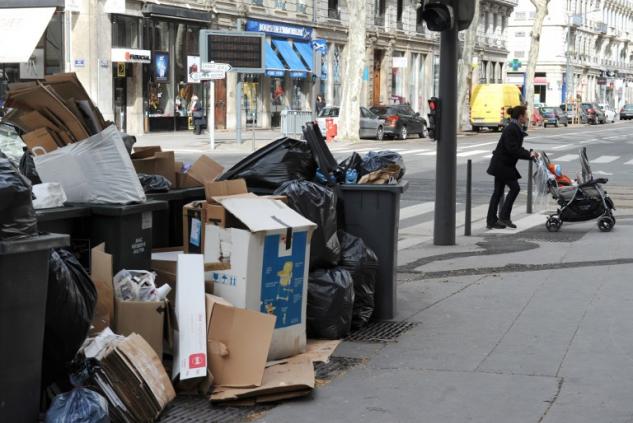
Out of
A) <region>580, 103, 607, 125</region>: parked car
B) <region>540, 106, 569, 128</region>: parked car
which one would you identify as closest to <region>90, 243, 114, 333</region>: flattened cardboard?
<region>540, 106, 569, 128</region>: parked car

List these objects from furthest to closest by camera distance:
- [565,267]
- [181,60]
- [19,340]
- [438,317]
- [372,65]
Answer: [372,65]
[181,60]
[565,267]
[438,317]
[19,340]

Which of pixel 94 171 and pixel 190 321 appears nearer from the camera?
pixel 190 321

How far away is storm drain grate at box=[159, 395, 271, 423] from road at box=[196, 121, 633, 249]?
6.85 metres

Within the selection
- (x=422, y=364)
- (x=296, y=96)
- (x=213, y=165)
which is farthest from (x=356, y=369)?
(x=296, y=96)

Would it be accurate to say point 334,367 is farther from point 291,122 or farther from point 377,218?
point 291,122

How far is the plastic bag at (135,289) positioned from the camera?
5805 millimetres

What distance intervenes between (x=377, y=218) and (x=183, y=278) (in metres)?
2.21

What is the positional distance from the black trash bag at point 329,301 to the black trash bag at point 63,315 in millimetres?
2004

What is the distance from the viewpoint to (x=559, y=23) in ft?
328

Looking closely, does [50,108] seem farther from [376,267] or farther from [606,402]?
[606,402]

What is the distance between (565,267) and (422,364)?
14.5 feet

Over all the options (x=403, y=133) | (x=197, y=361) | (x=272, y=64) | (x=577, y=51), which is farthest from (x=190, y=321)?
(x=577, y=51)

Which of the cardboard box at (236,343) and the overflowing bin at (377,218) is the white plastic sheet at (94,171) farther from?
the overflowing bin at (377,218)

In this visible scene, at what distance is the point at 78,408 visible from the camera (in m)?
4.78
